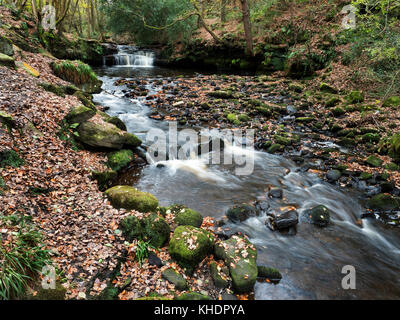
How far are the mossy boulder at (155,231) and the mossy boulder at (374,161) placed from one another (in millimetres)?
7016

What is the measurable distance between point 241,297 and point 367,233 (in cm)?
376

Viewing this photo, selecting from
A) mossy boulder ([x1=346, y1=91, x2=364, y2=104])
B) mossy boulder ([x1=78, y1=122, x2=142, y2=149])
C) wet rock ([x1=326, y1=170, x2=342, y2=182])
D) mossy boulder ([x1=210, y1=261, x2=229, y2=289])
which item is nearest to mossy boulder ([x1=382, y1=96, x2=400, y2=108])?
mossy boulder ([x1=346, y1=91, x2=364, y2=104])

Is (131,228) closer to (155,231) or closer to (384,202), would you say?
(155,231)

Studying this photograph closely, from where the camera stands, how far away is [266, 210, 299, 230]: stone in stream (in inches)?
217

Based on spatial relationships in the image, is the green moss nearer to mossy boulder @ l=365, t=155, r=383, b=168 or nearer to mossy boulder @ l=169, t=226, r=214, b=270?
mossy boulder @ l=169, t=226, r=214, b=270

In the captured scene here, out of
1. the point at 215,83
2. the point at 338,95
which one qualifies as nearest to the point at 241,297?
the point at 338,95

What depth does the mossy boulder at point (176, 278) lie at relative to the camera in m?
3.81

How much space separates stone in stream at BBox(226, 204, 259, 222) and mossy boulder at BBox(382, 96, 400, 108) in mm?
8957

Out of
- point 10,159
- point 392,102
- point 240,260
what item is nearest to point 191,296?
point 240,260

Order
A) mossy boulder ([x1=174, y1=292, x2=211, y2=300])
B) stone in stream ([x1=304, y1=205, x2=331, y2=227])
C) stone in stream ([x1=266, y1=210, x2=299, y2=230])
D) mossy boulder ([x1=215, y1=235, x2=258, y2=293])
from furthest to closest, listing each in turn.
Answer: stone in stream ([x1=304, y1=205, x2=331, y2=227]), stone in stream ([x1=266, y1=210, x2=299, y2=230]), mossy boulder ([x1=215, y1=235, x2=258, y2=293]), mossy boulder ([x1=174, y1=292, x2=211, y2=300])

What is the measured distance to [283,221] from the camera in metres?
5.52

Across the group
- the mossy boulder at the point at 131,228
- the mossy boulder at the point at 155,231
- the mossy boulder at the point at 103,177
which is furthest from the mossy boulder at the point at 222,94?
the mossy boulder at the point at 131,228

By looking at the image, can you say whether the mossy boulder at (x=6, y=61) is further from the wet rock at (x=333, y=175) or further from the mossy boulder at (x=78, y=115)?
the wet rock at (x=333, y=175)
